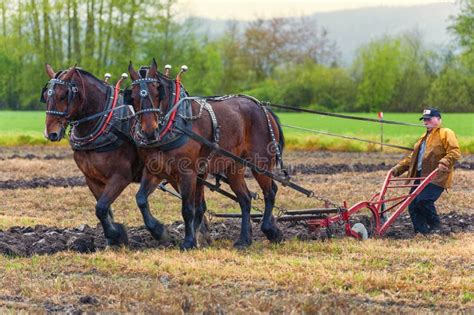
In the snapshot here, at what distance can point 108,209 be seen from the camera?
10.8 m

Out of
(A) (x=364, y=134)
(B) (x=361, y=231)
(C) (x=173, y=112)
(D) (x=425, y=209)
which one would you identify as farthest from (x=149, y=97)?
(A) (x=364, y=134)

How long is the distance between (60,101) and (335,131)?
33449 millimetres

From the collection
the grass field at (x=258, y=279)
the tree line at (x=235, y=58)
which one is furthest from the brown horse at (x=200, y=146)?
the tree line at (x=235, y=58)

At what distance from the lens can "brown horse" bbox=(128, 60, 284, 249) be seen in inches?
401

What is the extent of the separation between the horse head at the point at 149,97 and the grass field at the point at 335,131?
831 inches

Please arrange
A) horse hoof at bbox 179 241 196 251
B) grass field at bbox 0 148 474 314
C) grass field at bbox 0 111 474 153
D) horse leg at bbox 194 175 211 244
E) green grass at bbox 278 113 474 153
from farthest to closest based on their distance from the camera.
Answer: grass field at bbox 0 111 474 153
green grass at bbox 278 113 474 153
horse leg at bbox 194 175 211 244
horse hoof at bbox 179 241 196 251
grass field at bbox 0 148 474 314

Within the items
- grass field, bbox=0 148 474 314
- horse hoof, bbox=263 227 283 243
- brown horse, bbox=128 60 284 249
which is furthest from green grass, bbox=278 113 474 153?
horse hoof, bbox=263 227 283 243

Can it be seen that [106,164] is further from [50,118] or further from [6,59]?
[6,59]

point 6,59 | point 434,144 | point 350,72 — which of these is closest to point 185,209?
point 434,144

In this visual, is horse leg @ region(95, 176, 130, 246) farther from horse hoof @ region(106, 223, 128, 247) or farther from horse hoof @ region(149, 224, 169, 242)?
horse hoof @ region(149, 224, 169, 242)

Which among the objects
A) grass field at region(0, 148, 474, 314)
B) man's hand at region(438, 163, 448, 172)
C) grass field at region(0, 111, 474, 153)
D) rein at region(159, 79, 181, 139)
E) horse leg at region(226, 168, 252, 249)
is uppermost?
rein at region(159, 79, 181, 139)

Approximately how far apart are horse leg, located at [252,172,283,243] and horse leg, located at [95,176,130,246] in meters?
1.90

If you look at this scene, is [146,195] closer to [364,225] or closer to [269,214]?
[269,214]

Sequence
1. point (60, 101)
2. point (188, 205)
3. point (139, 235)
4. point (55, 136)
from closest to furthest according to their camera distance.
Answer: point (55, 136) < point (60, 101) < point (188, 205) < point (139, 235)
